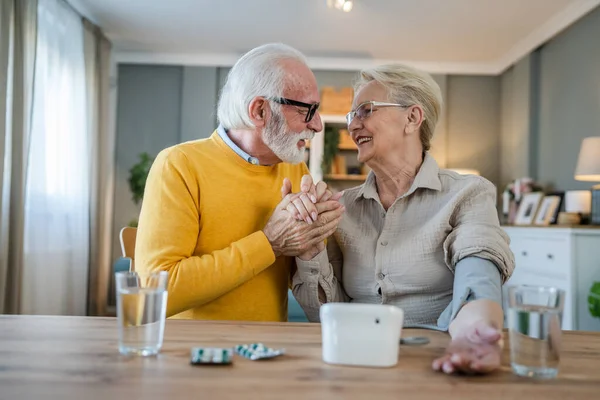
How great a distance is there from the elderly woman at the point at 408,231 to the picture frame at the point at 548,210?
326cm

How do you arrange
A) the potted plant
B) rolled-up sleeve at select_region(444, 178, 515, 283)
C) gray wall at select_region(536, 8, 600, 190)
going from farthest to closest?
the potted plant < gray wall at select_region(536, 8, 600, 190) < rolled-up sleeve at select_region(444, 178, 515, 283)

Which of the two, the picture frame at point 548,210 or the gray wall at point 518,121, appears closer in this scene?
the picture frame at point 548,210

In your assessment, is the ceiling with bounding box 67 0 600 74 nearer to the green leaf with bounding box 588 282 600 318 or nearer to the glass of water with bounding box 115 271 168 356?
the green leaf with bounding box 588 282 600 318

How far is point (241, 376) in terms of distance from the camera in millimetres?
742

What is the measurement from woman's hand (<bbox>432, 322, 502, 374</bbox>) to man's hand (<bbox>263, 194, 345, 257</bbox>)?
631mm

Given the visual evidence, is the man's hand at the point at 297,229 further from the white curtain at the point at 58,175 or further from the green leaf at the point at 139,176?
the green leaf at the point at 139,176

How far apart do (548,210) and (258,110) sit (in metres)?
3.69

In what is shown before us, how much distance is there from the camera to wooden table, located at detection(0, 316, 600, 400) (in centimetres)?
68

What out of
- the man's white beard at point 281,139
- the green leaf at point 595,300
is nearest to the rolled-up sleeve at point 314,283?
the man's white beard at point 281,139

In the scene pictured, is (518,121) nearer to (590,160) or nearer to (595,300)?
(590,160)

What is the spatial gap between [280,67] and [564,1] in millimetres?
3777

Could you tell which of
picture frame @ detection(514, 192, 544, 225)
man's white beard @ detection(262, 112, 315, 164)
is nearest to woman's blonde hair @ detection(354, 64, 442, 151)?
man's white beard @ detection(262, 112, 315, 164)

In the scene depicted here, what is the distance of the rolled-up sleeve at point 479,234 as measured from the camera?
1.31m

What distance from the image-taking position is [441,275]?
148 cm
